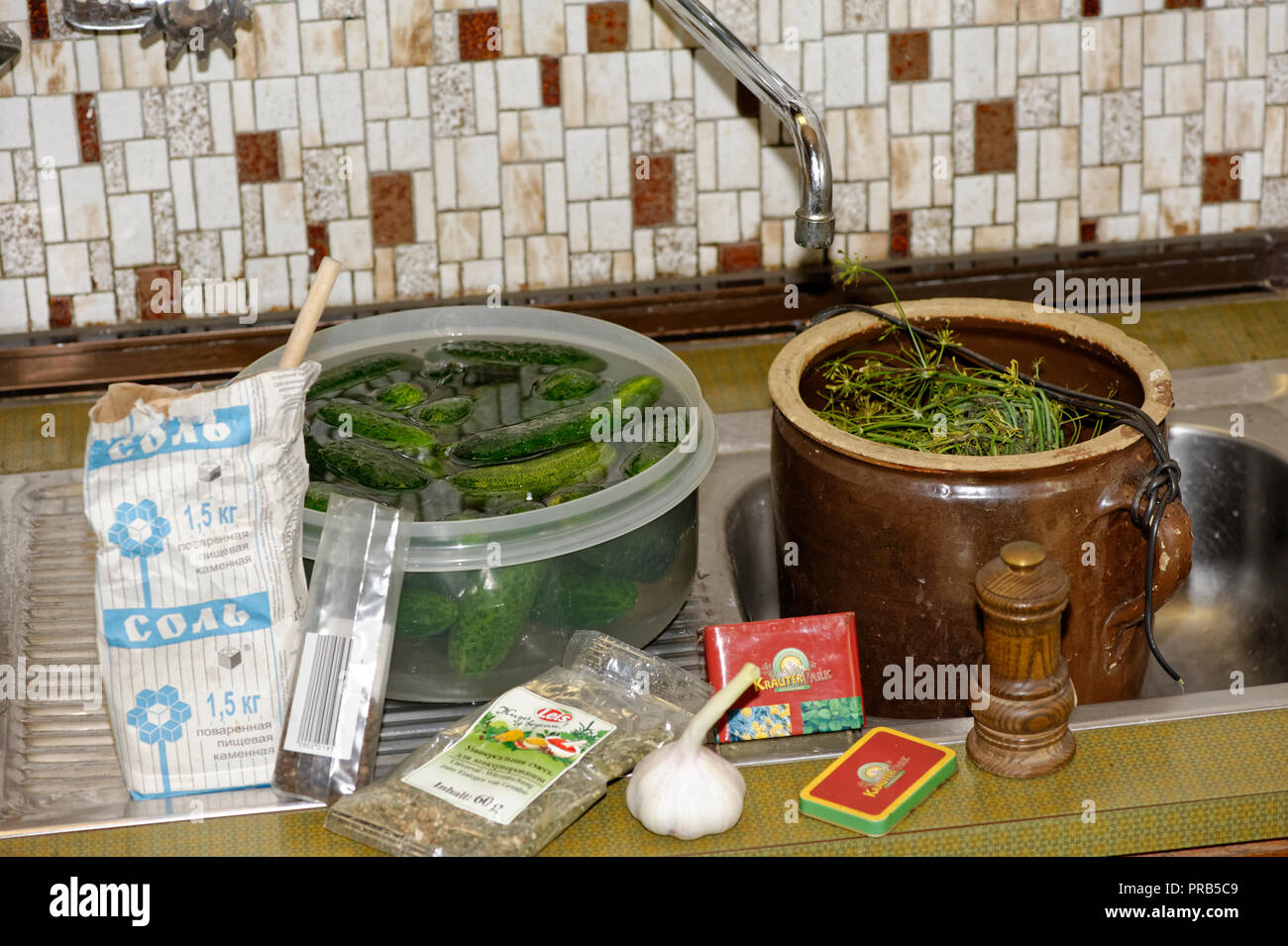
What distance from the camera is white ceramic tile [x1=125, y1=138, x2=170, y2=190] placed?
5.50 ft

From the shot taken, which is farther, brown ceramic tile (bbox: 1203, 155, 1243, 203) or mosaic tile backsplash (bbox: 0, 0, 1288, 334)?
brown ceramic tile (bbox: 1203, 155, 1243, 203)

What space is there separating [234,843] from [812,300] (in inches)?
41.4

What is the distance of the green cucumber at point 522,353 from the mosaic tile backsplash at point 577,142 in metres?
0.33

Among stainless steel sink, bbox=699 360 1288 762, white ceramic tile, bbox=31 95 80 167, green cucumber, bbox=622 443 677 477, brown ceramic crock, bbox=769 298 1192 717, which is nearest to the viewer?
brown ceramic crock, bbox=769 298 1192 717

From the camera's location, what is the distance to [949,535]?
3.82 feet

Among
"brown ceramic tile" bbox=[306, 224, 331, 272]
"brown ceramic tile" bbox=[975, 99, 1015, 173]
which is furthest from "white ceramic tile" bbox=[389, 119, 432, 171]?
"brown ceramic tile" bbox=[975, 99, 1015, 173]

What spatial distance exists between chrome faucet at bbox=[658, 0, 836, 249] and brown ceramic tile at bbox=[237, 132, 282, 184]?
55 centimetres

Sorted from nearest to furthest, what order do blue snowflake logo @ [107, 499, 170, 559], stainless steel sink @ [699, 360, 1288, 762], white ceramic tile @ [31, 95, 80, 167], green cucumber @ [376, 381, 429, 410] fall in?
1. blue snowflake logo @ [107, 499, 170, 559]
2. green cucumber @ [376, 381, 429, 410]
3. stainless steel sink @ [699, 360, 1288, 762]
4. white ceramic tile @ [31, 95, 80, 167]

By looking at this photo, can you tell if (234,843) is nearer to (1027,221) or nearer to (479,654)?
(479,654)

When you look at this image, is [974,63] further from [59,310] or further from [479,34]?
[59,310]

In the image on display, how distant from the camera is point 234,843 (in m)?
1.06

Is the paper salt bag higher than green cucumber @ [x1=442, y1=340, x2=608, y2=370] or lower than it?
lower

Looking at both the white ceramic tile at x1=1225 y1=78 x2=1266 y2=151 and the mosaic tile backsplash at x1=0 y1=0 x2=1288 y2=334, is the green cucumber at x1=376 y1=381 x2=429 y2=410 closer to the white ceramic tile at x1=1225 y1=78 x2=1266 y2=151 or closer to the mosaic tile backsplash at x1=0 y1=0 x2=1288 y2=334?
the mosaic tile backsplash at x1=0 y1=0 x2=1288 y2=334
